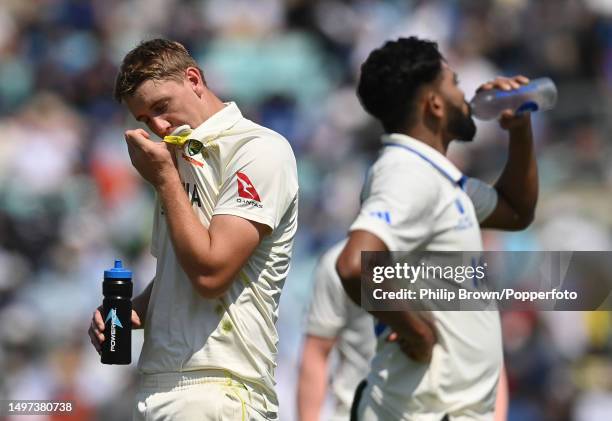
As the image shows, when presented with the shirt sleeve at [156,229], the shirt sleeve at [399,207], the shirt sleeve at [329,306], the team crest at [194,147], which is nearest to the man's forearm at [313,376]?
the shirt sleeve at [329,306]

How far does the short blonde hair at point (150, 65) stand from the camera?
12.0ft

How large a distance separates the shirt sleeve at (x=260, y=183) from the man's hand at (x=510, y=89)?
4.72 feet

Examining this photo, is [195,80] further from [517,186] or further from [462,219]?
[517,186]

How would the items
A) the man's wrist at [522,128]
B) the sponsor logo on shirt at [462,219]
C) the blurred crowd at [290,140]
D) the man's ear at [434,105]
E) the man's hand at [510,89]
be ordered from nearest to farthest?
1. the sponsor logo on shirt at [462,219]
2. the man's ear at [434,105]
3. the man's hand at [510,89]
4. the man's wrist at [522,128]
5. the blurred crowd at [290,140]

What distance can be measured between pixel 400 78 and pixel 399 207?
2.17 feet

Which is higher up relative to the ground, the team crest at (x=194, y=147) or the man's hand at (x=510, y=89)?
the man's hand at (x=510, y=89)

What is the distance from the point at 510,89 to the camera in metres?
4.85

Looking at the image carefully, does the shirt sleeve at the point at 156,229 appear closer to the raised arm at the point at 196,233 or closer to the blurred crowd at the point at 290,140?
the raised arm at the point at 196,233

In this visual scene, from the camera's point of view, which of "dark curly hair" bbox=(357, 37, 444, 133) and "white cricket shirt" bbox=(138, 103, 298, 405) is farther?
"dark curly hair" bbox=(357, 37, 444, 133)

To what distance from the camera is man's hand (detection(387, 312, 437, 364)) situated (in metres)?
4.22

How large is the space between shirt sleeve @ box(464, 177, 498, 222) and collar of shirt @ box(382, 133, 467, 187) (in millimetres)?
342

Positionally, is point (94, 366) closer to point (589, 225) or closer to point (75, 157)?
point (75, 157)

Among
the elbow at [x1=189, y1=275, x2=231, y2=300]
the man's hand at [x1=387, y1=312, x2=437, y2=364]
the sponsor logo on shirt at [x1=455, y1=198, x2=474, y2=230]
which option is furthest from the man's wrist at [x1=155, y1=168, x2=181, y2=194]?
the sponsor logo on shirt at [x1=455, y1=198, x2=474, y2=230]

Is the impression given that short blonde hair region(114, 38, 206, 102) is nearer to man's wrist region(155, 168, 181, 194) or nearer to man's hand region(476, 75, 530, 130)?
man's wrist region(155, 168, 181, 194)
